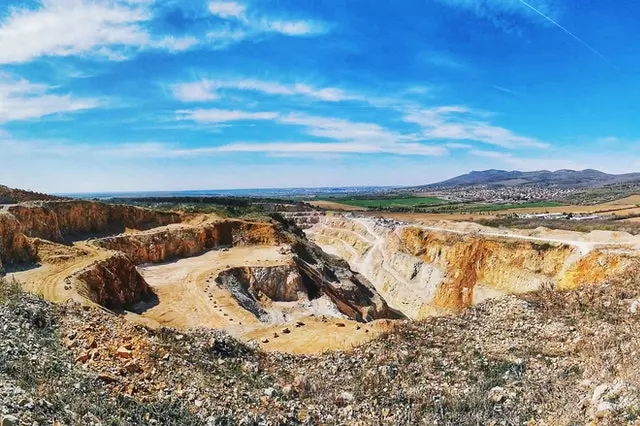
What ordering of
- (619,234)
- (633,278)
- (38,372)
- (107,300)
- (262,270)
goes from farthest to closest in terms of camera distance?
1. (619,234)
2. (262,270)
3. (107,300)
4. (633,278)
5. (38,372)

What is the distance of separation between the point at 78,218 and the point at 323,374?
41.3m

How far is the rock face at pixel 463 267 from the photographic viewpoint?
40.4m

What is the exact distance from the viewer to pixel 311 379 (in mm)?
13555

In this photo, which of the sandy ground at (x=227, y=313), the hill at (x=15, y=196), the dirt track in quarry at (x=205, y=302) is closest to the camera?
the sandy ground at (x=227, y=313)

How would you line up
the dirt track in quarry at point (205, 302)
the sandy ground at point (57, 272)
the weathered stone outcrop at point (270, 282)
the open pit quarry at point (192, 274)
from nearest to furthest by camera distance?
the dirt track in quarry at point (205, 302) < the sandy ground at point (57, 272) < the open pit quarry at point (192, 274) < the weathered stone outcrop at point (270, 282)

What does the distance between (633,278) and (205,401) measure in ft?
72.7

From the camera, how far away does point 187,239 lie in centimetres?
4956

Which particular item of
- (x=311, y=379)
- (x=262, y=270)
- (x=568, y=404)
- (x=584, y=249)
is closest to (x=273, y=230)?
(x=262, y=270)

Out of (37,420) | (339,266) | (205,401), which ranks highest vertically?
(37,420)

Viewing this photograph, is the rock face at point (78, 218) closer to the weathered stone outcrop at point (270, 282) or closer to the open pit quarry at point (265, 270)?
the open pit quarry at point (265, 270)

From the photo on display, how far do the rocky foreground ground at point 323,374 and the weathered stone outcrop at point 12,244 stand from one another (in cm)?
1641

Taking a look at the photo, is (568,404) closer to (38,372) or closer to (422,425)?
(422,425)

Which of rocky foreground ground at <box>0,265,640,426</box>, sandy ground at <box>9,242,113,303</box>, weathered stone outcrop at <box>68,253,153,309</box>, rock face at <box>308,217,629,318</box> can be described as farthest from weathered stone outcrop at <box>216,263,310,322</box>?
rocky foreground ground at <box>0,265,640,426</box>

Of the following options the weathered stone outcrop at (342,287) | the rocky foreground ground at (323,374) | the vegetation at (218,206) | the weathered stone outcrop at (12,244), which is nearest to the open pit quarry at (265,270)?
the weathered stone outcrop at (12,244)
